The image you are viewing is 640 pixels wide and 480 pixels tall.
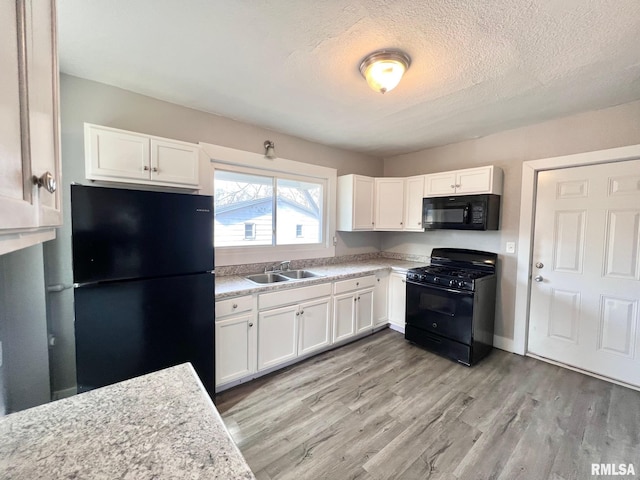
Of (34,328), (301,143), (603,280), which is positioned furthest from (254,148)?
(603,280)

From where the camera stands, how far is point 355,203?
360 centimetres

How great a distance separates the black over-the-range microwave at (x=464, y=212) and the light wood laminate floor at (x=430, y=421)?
148cm

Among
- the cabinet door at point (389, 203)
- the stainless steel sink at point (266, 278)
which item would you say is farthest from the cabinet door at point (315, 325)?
the cabinet door at point (389, 203)

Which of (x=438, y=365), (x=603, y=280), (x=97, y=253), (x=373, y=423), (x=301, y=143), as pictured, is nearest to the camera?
(x=97, y=253)

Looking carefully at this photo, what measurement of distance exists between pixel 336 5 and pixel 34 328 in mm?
2606

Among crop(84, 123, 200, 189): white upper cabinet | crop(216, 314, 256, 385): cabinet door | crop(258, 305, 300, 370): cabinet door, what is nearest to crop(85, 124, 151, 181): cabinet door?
crop(84, 123, 200, 189): white upper cabinet

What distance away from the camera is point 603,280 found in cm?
253

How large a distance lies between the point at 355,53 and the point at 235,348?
236 cm

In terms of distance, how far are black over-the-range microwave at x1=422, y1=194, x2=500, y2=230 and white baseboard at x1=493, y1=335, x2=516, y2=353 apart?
50.3 inches

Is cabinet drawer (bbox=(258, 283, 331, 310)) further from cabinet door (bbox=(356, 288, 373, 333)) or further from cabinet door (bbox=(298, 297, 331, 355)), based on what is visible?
cabinet door (bbox=(356, 288, 373, 333))

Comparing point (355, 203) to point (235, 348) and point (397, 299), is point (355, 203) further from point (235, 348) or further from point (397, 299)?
point (235, 348)

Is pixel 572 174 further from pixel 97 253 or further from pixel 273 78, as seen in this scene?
pixel 97 253

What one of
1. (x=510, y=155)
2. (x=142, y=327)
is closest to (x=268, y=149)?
(x=142, y=327)

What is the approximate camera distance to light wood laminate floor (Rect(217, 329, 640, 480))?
64.7 inches
